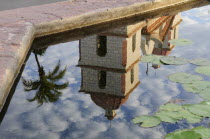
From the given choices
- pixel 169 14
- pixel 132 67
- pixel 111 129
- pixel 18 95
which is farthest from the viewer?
pixel 169 14

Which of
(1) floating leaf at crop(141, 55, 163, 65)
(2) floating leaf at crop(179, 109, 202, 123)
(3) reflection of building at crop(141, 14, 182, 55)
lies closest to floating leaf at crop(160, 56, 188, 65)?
(1) floating leaf at crop(141, 55, 163, 65)

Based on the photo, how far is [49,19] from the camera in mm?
3936

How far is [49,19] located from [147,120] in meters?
1.81

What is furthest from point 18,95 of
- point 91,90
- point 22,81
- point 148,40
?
point 148,40

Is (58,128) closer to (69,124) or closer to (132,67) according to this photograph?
(69,124)

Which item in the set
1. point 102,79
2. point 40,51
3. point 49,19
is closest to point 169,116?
point 102,79

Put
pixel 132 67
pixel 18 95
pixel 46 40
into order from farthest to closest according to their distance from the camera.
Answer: pixel 46 40, pixel 132 67, pixel 18 95

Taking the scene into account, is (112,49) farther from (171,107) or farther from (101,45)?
(171,107)

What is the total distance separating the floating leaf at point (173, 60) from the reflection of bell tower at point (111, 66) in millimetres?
254

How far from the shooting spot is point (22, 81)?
3.19m

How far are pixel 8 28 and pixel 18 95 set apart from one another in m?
0.82

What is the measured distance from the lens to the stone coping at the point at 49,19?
299 centimetres

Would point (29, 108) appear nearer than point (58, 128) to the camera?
No

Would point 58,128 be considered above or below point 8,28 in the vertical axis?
below
